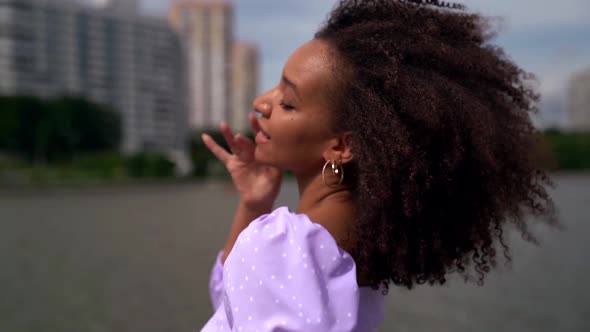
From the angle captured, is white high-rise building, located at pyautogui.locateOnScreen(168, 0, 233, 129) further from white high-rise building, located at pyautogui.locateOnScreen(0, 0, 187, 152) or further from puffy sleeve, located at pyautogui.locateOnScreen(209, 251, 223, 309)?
puffy sleeve, located at pyautogui.locateOnScreen(209, 251, 223, 309)

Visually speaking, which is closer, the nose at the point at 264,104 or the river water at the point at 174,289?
the nose at the point at 264,104

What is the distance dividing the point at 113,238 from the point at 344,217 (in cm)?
1555

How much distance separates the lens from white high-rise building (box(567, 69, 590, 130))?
121700 millimetres

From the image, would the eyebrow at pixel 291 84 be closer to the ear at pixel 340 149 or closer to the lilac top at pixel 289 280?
the ear at pixel 340 149

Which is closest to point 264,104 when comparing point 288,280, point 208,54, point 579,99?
point 288,280

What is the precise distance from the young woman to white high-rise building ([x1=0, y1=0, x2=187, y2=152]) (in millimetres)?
73863

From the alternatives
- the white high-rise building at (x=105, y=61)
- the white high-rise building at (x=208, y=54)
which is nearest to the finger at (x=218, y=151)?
the white high-rise building at (x=105, y=61)

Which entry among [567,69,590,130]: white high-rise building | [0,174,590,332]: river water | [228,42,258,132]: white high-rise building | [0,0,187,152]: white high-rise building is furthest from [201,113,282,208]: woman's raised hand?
[567,69,590,130]: white high-rise building

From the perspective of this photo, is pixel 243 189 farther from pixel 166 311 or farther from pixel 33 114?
pixel 33 114

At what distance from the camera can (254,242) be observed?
1.16 metres

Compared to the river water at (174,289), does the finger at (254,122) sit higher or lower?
higher

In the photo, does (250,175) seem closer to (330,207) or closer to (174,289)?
(330,207)

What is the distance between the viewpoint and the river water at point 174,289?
7723 millimetres

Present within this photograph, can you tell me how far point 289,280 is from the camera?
1127 mm
